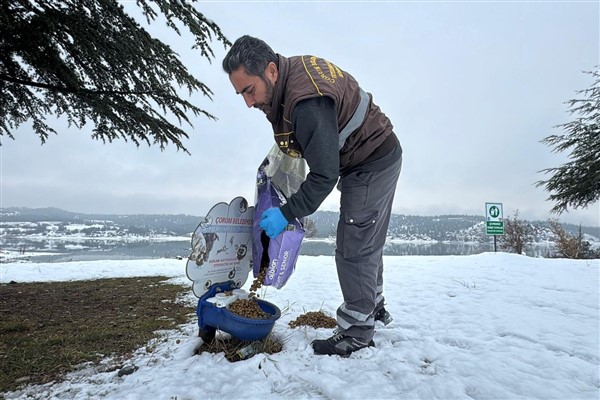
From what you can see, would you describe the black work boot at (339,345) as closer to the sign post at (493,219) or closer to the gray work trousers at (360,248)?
the gray work trousers at (360,248)

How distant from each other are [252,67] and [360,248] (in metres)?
1.32

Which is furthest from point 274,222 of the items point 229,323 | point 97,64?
point 97,64

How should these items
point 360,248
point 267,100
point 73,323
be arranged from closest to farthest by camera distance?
point 267,100
point 360,248
point 73,323

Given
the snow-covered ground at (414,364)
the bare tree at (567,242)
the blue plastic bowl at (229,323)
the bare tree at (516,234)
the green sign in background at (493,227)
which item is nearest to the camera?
the snow-covered ground at (414,364)

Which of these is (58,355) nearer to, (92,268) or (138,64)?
(138,64)

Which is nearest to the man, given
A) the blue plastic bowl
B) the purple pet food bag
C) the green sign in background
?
the purple pet food bag

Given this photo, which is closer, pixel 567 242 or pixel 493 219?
pixel 493 219

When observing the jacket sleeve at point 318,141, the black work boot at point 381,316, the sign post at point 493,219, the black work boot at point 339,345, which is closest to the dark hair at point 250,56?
the jacket sleeve at point 318,141

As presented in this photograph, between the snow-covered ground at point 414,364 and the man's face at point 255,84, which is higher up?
the man's face at point 255,84

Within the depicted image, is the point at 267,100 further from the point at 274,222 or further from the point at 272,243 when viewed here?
the point at 272,243

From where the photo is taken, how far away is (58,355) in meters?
2.12

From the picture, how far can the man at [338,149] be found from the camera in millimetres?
1758

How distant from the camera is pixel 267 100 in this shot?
1.97 meters

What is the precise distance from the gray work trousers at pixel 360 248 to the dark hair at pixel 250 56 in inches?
36.5
